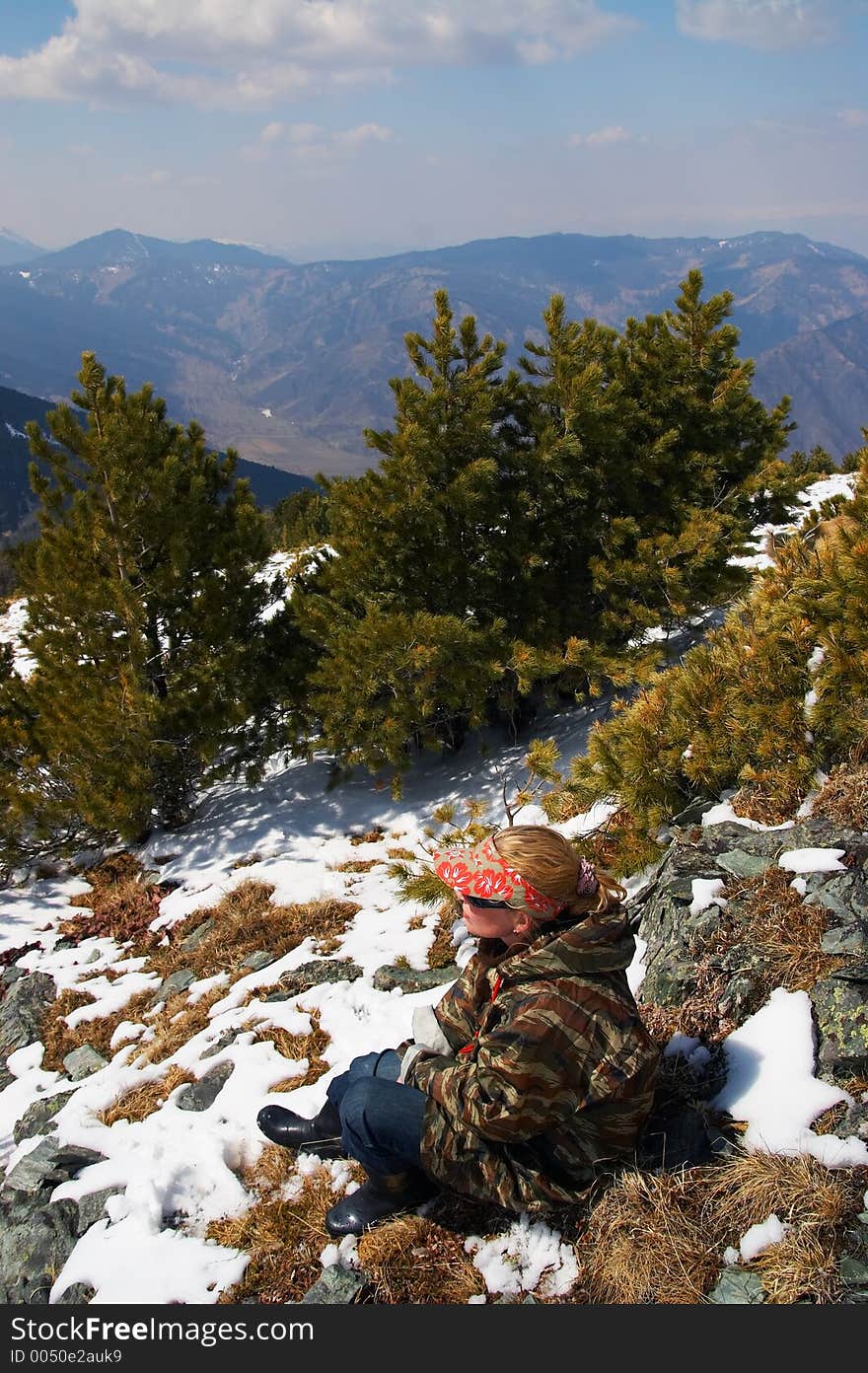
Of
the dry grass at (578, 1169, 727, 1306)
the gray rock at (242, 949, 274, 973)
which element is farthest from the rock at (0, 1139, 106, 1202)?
the dry grass at (578, 1169, 727, 1306)

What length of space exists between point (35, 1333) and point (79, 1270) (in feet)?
1.18

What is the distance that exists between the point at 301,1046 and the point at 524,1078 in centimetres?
292

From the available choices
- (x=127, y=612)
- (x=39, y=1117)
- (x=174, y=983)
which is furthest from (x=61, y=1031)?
(x=127, y=612)

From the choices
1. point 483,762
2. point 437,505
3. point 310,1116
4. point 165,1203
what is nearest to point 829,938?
point 310,1116

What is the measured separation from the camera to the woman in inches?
117

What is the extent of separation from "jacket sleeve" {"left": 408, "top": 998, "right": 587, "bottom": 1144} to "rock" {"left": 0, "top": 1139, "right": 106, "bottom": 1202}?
2762mm

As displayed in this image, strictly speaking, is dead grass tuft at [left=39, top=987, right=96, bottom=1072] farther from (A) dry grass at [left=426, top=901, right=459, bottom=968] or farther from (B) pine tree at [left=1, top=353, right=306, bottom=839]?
(B) pine tree at [left=1, top=353, right=306, bottom=839]

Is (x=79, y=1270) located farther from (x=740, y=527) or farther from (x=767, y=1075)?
(x=740, y=527)

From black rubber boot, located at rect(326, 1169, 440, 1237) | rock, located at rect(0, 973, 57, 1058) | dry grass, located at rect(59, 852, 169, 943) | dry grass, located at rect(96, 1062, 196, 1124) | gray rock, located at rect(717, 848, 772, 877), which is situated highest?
gray rock, located at rect(717, 848, 772, 877)

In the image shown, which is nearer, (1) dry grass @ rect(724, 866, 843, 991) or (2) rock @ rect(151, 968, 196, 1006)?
(1) dry grass @ rect(724, 866, 843, 991)

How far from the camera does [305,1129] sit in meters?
4.16

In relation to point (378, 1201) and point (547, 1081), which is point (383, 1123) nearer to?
point (378, 1201)

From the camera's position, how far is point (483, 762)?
12164 mm

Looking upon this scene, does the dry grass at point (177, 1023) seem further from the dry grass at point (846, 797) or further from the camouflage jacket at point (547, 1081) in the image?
the dry grass at point (846, 797)
